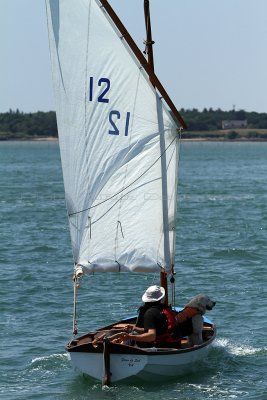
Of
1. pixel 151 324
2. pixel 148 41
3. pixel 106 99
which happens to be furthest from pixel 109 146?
pixel 151 324

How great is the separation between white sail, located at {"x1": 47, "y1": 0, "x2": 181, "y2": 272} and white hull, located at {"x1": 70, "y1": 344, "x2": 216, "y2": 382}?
7.75ft

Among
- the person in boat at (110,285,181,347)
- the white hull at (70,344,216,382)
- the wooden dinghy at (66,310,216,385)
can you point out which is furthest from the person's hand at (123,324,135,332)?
the white hull at (70,344,216,382)

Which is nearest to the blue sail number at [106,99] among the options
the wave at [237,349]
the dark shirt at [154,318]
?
the dark shirt at [154,318]

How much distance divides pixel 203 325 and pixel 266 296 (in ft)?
28.2

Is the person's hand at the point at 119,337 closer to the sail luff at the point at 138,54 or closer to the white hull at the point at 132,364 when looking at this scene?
the white hull at the point at 132,364

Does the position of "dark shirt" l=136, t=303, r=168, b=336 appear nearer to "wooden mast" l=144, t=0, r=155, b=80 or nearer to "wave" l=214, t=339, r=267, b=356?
"wave" l=214, t=339, r=267, b=356

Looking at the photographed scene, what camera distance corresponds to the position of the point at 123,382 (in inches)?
931

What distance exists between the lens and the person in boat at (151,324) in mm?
23469

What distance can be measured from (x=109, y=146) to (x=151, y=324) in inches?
162

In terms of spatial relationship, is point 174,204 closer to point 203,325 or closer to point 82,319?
point 203,325

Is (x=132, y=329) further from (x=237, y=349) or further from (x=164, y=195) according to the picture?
(x=237, y=349)

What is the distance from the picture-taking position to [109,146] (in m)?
24.9

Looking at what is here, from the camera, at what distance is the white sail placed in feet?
79.9

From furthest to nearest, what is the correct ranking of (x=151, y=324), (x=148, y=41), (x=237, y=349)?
(x=237, y=349), (x=148, y=41), (x=151, y=324)
